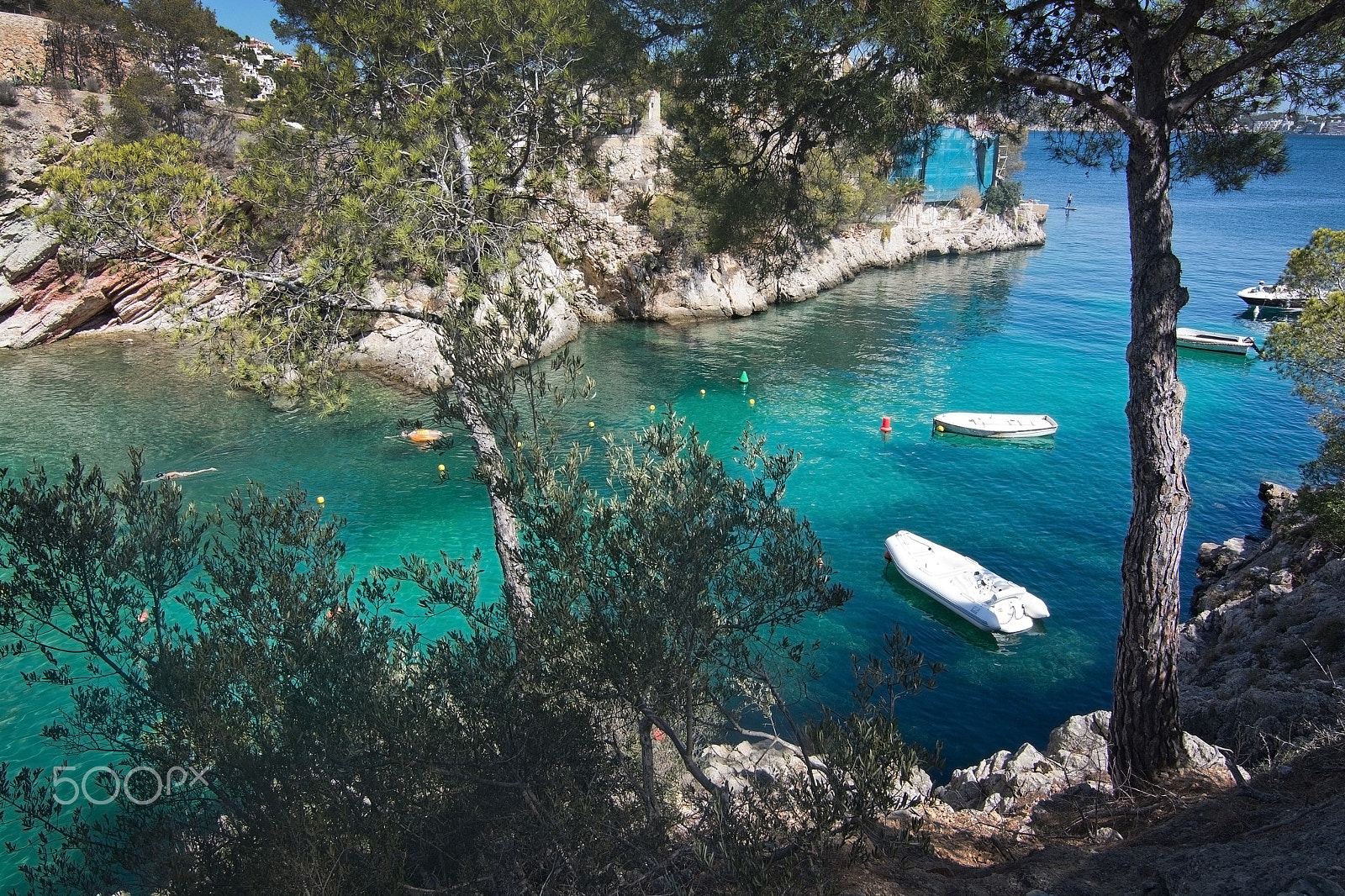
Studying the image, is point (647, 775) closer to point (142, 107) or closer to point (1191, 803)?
point (1191, 803)

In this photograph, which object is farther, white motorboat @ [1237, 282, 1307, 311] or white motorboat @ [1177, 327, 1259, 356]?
white motorboat @ [1237, 282, 1307, 311]

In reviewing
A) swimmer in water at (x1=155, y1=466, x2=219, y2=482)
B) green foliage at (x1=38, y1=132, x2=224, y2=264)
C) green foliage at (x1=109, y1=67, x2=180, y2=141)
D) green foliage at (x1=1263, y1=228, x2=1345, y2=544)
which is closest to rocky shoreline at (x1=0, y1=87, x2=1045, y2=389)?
green foliage at (x1=109, y1=67, x2=180, y2=141)

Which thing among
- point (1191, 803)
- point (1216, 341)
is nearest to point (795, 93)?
point (1191, 803)

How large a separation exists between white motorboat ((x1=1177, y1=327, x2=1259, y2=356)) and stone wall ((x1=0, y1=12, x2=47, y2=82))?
4805cm

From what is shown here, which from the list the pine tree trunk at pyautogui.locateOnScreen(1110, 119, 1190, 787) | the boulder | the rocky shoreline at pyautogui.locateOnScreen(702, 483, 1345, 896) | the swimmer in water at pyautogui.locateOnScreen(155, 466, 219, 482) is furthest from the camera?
the swimmer in water at pyautogui.locateOnScreen(155, 466, 219, 482)

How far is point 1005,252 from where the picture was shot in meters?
52.6

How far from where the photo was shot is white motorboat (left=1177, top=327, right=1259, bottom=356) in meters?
28.7

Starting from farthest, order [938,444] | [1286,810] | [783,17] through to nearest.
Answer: [938,444], [783,17], [1286,810]

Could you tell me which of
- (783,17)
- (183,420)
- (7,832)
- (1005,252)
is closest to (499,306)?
(783,17)

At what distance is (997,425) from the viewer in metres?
21.9

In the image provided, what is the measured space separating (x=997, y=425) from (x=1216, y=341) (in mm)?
13611

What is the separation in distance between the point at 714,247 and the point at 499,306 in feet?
15.3

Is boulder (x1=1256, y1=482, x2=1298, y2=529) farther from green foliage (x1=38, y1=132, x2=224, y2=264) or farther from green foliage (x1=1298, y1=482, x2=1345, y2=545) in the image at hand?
green foliage (x1=38, y1=132, x2=224, y2=264)

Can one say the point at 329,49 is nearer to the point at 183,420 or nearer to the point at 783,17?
the point at 783,17
